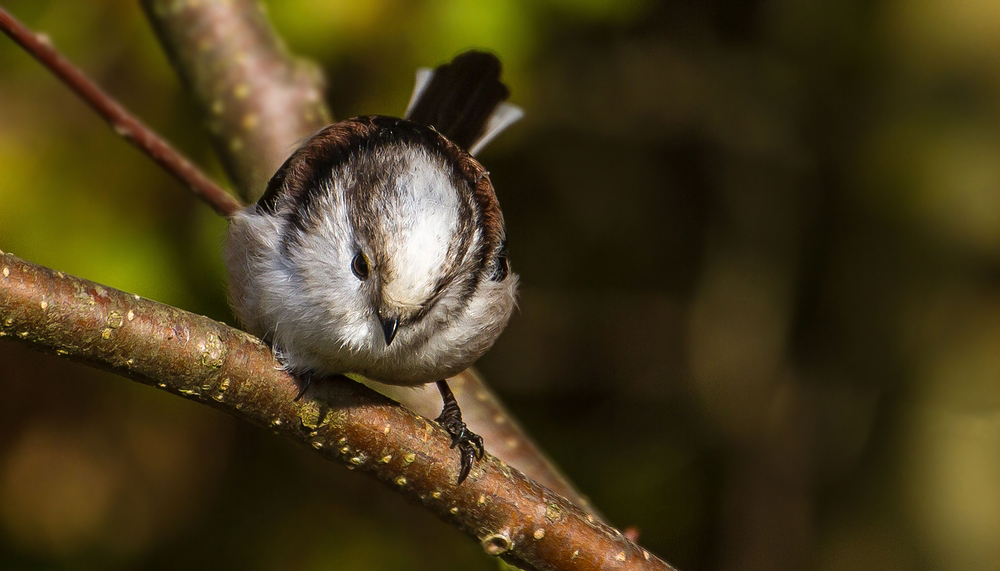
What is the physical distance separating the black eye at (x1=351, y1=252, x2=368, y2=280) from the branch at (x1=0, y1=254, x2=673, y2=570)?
0.24 m

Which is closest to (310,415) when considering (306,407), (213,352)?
(306,407)

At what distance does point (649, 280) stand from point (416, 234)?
274 cm

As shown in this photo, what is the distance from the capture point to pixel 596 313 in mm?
4574

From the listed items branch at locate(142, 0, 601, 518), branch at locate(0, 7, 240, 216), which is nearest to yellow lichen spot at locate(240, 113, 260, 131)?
branch at locate(142, 0, 601, 518)

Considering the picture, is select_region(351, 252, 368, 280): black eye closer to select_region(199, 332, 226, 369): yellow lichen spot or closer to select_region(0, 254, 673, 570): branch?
select_region(0, 254, 673, 570): branch

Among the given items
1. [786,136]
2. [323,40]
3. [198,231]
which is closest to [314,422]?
[198,231]

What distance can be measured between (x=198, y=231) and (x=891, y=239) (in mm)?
2840

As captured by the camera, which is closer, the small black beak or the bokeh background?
the small black beak

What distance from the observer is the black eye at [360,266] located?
6.36 feet

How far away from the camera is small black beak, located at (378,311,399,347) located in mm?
1873

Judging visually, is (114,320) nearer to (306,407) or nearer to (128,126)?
(306,407)

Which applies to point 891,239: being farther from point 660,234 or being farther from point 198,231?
point 198,231

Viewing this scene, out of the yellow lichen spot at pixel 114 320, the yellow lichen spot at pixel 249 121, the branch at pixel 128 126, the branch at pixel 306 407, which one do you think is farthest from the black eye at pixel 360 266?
the yellow lichen spot at pixel 249 121

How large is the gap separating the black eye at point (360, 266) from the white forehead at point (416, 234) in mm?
68
